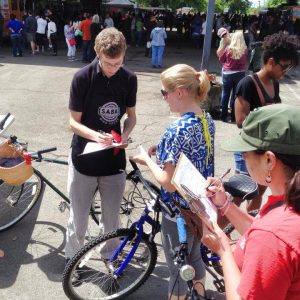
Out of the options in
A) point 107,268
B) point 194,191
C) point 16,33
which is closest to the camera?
point 194,191

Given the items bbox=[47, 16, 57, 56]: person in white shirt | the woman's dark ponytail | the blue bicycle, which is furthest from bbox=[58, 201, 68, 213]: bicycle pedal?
bbox=[47, 16, 57, 56]: person in white shirt

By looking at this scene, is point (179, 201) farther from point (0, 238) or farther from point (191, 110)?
point (0, 238)

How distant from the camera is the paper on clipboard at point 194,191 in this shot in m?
1.83

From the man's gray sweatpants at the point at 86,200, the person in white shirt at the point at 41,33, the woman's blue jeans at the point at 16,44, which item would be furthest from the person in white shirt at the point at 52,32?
the man's gray sweatpants at the point at 86,200

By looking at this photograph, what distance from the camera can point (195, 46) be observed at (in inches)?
907

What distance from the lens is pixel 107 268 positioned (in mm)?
3258

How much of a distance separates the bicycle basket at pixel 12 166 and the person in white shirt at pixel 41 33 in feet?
47.8

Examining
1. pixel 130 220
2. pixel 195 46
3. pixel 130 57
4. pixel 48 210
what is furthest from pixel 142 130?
pixel 195 46

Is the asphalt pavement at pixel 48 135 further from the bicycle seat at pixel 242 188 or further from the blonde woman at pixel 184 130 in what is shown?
the blonde woman at pixel 184 130

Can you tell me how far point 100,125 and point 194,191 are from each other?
1.30 m

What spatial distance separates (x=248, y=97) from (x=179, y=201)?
4.61ft

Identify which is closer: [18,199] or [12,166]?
[12,166]

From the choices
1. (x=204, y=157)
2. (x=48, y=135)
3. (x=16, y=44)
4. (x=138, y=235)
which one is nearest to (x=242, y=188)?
(x=204, y=157)

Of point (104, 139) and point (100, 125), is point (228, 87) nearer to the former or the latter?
point (100, 125)
